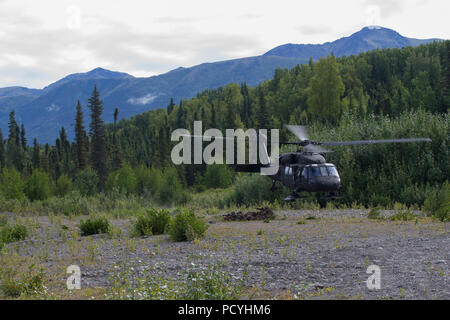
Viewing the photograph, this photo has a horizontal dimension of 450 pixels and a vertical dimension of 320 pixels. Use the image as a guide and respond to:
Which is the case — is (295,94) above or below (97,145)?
above

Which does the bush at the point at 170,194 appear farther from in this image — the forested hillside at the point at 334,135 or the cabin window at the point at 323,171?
the cabin window at the point at 323,171

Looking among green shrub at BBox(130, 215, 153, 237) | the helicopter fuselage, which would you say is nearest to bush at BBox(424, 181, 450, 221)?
the helicopter fuselage

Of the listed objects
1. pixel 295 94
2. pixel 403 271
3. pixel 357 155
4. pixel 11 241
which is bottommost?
pixel 11 241

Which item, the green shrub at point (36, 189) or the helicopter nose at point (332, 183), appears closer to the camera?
the helicopter nose at point (332, 183)

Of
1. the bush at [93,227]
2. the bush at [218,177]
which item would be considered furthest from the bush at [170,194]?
the bush at [93,227]

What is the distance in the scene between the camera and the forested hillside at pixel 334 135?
26.3 meters

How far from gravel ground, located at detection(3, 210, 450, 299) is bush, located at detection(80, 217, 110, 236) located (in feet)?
2.00

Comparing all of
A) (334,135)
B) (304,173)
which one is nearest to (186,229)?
(304,173)

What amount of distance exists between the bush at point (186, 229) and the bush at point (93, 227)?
456cm

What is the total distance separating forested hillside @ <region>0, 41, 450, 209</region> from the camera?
26.3 m
